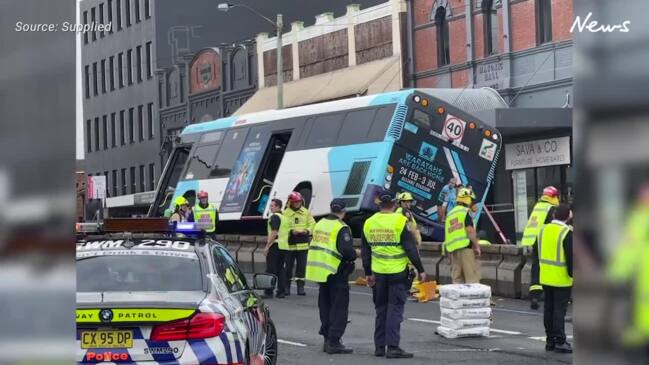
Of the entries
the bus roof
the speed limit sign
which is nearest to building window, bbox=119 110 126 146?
the bus roof

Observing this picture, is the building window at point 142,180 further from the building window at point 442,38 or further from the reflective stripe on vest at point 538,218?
the reflective stripe on vest at point 538,218

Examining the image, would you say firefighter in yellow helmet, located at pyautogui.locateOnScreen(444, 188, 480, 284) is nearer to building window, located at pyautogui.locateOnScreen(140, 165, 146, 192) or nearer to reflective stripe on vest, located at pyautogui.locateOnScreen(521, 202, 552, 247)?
reflective stripe on vest, located at pyautogui.locateOnScreen(521, 202, 552, 247)

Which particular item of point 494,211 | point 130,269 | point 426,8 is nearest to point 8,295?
point 130,269

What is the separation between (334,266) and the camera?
→ 12797mm

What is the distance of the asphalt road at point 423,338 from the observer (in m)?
12.3

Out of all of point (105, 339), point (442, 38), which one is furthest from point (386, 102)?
point (105, 339)

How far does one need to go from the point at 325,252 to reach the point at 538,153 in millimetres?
20730

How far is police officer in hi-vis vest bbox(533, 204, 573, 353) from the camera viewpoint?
38.6 ft

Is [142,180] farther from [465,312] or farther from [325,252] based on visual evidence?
[325,252]

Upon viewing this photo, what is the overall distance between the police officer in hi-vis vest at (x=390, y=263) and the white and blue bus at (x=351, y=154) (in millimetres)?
11435

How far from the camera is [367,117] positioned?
25.3 metres

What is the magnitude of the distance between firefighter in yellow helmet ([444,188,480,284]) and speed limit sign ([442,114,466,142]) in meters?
7.24

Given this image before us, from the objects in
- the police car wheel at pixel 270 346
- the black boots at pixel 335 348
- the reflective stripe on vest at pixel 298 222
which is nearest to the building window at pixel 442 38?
the reflective stripe on vest at pixel 298 222

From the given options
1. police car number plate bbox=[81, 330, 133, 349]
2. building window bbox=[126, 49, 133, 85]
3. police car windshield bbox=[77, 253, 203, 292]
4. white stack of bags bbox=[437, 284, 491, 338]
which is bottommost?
white stack of bags bbox=[437, 284, 491, 338]
